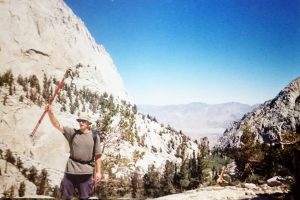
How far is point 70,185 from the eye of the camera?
6.40 metres

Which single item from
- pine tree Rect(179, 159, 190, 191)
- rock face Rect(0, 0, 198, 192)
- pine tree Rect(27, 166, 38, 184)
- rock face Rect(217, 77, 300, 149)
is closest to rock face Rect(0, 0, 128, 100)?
rock face Rect(0, 0, 198, 192)

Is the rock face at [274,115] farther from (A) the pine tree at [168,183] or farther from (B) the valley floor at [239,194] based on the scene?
(B) the valley floor at [239,194]

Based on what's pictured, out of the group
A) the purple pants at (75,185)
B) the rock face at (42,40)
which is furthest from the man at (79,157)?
the rock face at (42,40)

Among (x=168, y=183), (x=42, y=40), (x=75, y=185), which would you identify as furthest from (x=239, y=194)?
(x=42, y=40)

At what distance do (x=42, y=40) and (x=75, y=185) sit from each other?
8653cm

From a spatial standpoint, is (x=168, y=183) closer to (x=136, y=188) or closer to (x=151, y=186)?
(x=151, y=186)

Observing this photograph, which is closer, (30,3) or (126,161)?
(126,161)

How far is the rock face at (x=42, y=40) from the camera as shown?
6888cm

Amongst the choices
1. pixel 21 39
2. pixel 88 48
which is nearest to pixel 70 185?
pixel 21 39

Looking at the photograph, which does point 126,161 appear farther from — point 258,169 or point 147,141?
point 147,141

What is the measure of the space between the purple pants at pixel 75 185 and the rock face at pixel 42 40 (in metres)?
60.9

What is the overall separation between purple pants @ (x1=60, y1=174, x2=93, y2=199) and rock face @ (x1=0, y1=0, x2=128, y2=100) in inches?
2399

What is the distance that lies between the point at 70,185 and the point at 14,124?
79.4 ft

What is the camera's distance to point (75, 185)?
6.54 m
